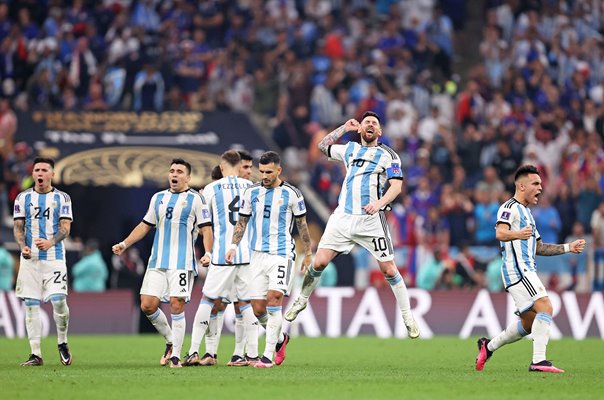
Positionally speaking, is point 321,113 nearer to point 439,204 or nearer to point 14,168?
point 439,204

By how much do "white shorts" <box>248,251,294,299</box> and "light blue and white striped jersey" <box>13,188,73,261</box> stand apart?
2.56 metres

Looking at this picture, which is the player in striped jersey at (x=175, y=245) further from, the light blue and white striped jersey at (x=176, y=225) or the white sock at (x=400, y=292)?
the white sock at (x=400, y=292)

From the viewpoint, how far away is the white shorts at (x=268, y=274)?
52.6 feet

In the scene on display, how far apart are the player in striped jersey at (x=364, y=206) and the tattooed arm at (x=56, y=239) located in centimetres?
310

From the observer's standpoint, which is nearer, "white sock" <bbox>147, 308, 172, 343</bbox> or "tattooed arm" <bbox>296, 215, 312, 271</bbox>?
"tattooed arm" <bbox>296, 215, 312, 271</bbox>

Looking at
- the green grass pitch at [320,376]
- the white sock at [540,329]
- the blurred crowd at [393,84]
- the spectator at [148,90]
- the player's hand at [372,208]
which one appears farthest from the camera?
the spectator at [148,90]

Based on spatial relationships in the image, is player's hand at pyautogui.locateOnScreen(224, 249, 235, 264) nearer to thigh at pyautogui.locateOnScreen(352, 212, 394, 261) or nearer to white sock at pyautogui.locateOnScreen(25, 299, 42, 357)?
thigh at pyautogui.locateOnScreen(352, 212, 394, 261)

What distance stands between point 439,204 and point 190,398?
53.1 feet

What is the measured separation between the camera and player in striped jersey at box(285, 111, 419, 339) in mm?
16234

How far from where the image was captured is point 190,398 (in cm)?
1238

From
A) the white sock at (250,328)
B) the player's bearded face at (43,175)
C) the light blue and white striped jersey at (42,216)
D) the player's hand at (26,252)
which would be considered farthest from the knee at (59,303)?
the white sock at (250,328)

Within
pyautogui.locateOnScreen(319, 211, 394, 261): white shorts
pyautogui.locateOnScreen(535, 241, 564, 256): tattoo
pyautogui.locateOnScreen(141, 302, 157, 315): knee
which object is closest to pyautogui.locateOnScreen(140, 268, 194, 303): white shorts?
pyautogui.locateOnScreen(141, 302, 157, 315): knee

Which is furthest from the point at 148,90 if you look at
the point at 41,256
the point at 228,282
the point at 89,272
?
the point at 228,282

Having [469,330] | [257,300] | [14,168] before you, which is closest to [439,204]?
[469,330]
